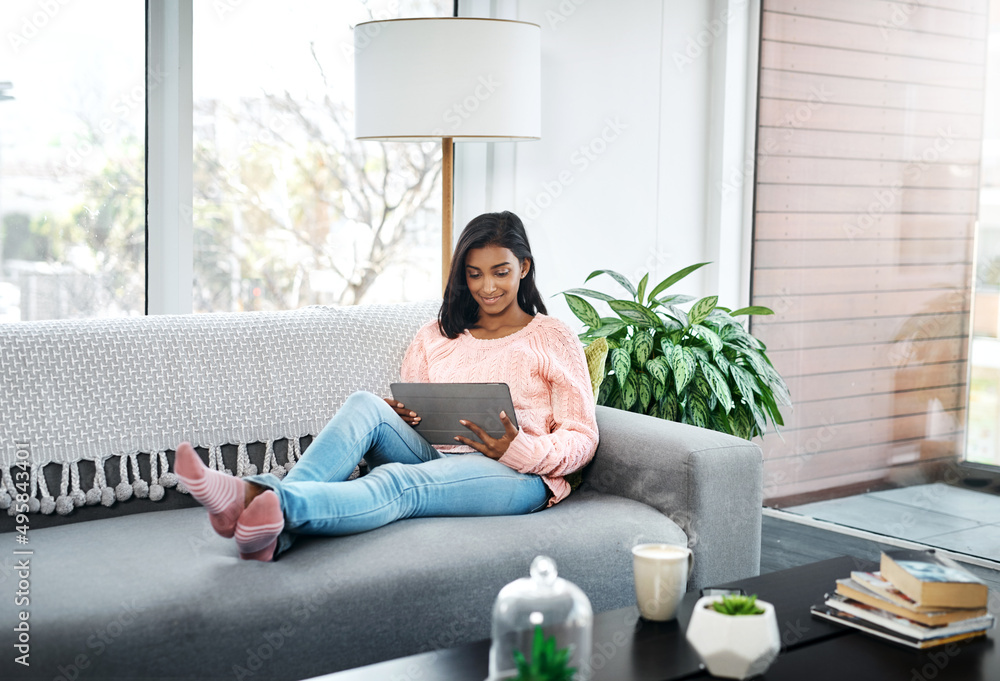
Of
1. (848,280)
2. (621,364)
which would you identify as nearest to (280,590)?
(621,364)

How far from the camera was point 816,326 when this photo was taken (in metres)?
3.32

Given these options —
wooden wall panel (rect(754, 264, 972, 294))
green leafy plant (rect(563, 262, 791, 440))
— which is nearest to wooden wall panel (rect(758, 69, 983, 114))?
wooden wall panel (rect(754, 264, 972, 294))

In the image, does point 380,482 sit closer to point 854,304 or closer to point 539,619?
point 539,619

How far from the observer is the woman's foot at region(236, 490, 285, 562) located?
146cm

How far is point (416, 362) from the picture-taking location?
2.16 metres

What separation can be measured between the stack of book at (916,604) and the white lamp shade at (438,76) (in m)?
1.64

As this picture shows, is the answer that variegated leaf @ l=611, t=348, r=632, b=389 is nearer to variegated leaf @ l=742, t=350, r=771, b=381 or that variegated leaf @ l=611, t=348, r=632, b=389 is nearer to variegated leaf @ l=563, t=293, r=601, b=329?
variegated leaf @ l=563, t=293, r=601, b=329

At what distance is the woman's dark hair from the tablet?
0.80 ft

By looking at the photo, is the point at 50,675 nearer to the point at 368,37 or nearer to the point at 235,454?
the point at 235,454

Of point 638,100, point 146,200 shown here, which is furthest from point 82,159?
point 638,100

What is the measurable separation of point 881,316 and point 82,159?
254 cm

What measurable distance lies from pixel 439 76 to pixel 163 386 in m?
1.11

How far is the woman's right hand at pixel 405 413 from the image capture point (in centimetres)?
203

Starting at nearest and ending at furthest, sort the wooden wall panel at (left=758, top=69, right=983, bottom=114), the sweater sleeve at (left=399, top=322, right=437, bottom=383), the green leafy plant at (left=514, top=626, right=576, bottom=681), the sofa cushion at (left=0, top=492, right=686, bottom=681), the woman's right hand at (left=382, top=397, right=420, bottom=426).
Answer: the green leafy plant at (left=514, top=626, right=576, bottom=681), the sofa cushion at (left=0, top=492, right=686, bottom=681), the woman's right hand at (left=382, top=397, right=420, bottom=426), the sweater sleeve at (left=399, top=322, right=437, bottom=383), the wooden wall panel at (left=758, top=69, right=983, bottom=114)
